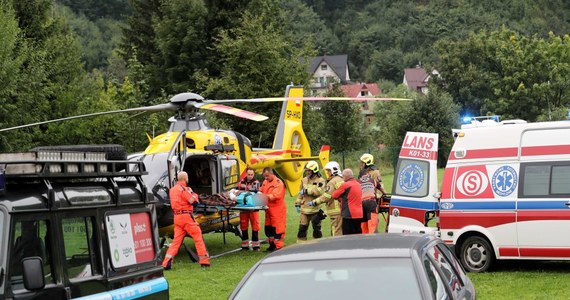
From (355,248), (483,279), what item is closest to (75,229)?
(355,248)

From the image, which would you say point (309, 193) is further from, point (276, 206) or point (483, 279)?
point (483, 279)

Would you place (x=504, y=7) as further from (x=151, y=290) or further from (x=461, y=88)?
(x=151, y=290)

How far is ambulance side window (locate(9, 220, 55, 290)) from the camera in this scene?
6890 mm

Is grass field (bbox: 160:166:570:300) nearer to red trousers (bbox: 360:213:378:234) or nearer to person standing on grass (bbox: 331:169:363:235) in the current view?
person standing on grass (bbox: 331:169:363:235)

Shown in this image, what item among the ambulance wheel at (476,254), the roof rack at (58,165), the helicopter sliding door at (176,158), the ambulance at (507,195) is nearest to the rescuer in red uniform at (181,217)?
the helicopter sliding door at (176,158)

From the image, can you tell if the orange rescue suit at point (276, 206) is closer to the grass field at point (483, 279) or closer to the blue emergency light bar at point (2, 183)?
the grass field at point (483, 279)

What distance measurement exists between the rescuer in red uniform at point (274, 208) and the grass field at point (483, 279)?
1.86 feet

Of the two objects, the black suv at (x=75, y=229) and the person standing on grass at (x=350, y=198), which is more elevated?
the black suv at (x=75, y=229)

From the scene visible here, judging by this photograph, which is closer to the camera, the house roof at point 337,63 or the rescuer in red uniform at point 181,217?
the rescuer in red uniform at point 181,217

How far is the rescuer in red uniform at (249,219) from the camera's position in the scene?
19828mm

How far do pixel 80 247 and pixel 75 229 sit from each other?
161 mm

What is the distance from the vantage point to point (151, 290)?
8.82 m

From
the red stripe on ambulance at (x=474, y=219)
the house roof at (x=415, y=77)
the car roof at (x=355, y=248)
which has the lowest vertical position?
the house roof at (x=415, y=77)

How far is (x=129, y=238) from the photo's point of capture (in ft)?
28.8
